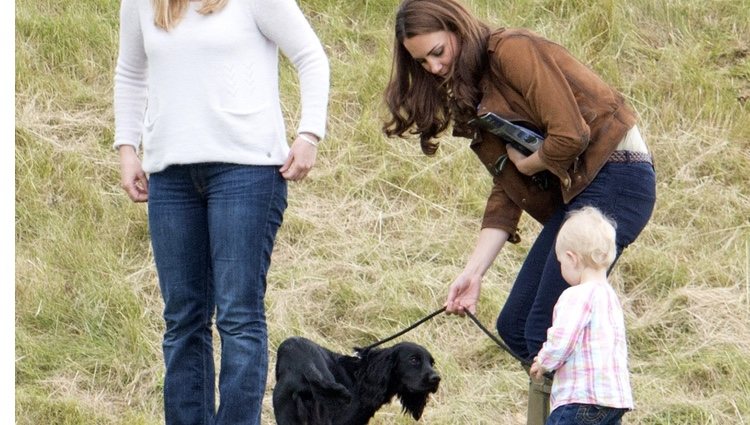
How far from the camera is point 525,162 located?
3305mm

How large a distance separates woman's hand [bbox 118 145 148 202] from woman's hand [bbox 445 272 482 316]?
3.31 feet

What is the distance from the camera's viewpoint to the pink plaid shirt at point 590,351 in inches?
119

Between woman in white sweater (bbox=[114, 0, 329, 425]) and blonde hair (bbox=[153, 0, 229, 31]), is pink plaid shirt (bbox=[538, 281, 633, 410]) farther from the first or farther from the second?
blonde hair (bbox=[153, 0, 229, 31])

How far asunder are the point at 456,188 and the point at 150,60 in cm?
307

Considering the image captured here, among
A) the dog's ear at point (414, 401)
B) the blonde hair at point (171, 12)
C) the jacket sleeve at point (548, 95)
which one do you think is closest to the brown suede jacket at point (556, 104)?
the jacket sleeve at point (548, 95)

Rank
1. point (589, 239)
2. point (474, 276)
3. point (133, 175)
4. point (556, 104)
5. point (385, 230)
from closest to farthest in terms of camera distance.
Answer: point (589, 239)
point (556, 104)
point (133, 175)
point (474, 276)
point (385, 230)

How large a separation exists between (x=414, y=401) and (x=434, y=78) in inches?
45.4

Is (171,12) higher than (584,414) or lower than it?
higher

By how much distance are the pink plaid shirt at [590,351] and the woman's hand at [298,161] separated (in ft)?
2.64

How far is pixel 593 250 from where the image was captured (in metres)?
3.06

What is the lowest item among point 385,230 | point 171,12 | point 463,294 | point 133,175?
point 385,230

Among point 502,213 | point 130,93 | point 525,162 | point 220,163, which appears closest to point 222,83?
point 220,163

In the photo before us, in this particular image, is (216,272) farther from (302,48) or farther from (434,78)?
(434,78)
